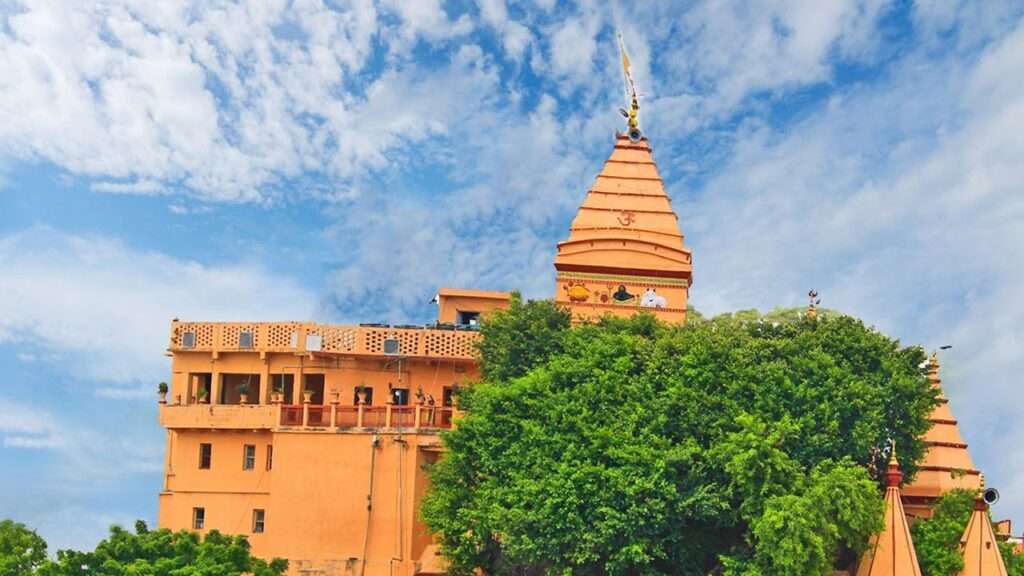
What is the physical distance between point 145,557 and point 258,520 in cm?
548

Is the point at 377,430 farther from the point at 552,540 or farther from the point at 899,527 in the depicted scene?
the point at 899,527

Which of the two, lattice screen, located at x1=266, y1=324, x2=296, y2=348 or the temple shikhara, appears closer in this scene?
the temple shikhara

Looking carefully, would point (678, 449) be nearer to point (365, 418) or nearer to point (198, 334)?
point (365, 418)

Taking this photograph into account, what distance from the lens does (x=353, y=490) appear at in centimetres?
3159

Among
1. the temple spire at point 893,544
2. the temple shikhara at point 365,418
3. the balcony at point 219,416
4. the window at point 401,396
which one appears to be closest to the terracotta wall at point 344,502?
the temple shikhara at point 365,418

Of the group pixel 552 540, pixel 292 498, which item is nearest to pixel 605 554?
pixel 552 540

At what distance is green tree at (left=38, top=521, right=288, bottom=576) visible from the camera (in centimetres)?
2695

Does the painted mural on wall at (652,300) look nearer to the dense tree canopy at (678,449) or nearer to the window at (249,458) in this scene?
the dense tree canopy at (678,449)

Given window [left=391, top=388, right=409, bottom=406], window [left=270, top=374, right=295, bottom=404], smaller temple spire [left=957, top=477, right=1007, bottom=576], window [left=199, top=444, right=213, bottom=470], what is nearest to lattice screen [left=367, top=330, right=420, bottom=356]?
window [left=391, top=388, right=409, bottom=406]

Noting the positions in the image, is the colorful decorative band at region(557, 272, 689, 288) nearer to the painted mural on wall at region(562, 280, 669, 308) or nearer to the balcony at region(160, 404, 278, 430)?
the painted mural on wall at region(562, 280, 669, 308)

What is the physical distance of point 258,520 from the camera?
32938 mm

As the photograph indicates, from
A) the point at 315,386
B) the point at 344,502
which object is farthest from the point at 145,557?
the point at 315,386

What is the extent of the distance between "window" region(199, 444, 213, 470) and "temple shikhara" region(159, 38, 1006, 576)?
46mm

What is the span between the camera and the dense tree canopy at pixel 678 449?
26.5 m
